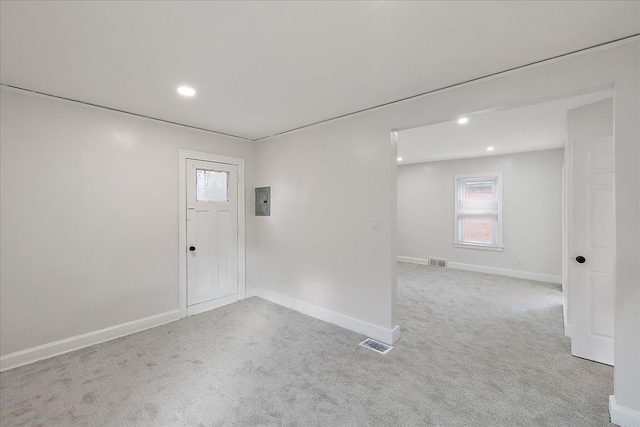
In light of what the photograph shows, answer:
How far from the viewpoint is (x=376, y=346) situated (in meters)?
2.94

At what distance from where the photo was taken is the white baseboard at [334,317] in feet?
9.94

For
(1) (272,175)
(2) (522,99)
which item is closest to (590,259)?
(2) (522,99)

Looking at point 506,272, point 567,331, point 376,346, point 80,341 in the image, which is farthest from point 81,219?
point 506,272

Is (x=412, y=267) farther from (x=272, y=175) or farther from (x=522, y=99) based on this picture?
(x=522, y=99)

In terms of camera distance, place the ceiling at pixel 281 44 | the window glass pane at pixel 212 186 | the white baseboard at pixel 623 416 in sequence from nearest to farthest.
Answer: the ceiling at pixel 281 44 < the white baseboard at pixel 623 416 < the window glass pane at pixel 212 186

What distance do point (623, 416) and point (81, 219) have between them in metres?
4.78

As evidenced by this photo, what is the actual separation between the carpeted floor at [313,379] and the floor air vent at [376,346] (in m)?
0.07

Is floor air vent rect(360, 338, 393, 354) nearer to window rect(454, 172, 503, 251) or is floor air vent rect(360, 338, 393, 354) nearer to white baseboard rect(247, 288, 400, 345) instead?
white baseboard rect(247, 288, 400, 345)

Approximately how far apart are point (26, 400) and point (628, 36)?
4913mm

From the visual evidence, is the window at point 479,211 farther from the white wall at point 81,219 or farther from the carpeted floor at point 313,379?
the white wall at point 81,219

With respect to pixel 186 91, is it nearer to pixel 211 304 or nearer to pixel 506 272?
pixel 211 304

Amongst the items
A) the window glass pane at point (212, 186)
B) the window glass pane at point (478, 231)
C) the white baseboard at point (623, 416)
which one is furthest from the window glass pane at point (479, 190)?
the window glass pane at point (212, 186)

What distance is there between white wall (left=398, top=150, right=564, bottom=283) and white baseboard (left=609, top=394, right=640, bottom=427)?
421 centimetres

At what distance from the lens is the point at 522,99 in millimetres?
2229
